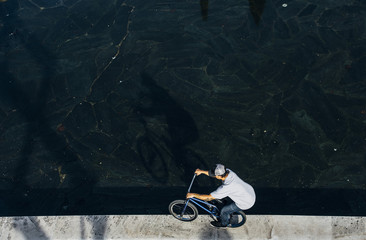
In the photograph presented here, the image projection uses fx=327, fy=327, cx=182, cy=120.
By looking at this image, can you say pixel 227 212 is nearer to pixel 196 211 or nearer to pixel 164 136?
pixel 196 211

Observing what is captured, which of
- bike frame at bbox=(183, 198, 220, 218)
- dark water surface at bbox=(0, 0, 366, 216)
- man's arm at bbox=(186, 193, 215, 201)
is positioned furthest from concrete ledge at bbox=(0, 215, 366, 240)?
man's arm at bbox=(186, 193, 215, 201)

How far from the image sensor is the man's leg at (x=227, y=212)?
5.48 metres

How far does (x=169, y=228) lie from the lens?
19.7ft

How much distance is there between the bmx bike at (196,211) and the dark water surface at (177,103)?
0.90 metres

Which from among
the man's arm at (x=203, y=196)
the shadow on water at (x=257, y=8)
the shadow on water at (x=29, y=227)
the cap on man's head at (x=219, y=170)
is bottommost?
Answer: the shadow on water at (x=29, y=227)

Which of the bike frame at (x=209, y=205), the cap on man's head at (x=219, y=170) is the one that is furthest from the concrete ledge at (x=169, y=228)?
the cap on man's head at (x=219, y=170)

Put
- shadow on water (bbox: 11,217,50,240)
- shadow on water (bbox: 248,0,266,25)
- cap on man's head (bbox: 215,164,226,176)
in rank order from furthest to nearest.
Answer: shadow on water (bbox: 248,0,266,25) < shadow on water (bbox: 11,217,50,240) < cap on man's head (bbox: 215,164,226,176)

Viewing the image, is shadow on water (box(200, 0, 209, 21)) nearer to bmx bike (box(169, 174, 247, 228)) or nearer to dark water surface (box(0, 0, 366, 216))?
dark water surface (box(0, 0, 366, 216))

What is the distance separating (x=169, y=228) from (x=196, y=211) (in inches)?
24.0

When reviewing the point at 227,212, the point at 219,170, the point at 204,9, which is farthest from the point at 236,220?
the point at 204,9

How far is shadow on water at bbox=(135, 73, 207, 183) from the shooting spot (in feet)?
24.5

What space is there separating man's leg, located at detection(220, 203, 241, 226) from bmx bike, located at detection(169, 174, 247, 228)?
0.16 metres

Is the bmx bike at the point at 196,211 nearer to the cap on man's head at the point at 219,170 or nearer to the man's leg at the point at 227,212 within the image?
the man's leg at the point at 227,212

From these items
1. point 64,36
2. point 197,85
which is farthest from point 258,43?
point 64,36
